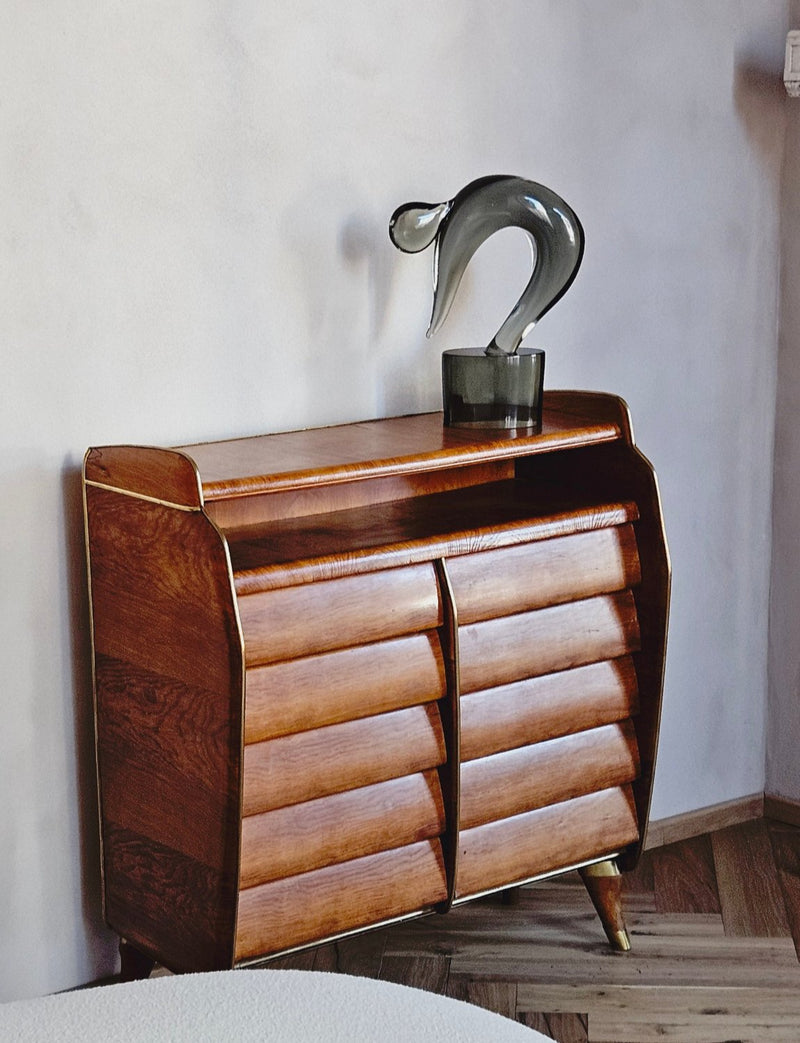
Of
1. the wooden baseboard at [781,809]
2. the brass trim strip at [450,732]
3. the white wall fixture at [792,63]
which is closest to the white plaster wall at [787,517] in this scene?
the wooden baseboard at [781,809]

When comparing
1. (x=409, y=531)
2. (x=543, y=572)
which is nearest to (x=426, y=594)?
(x=409, y=531)

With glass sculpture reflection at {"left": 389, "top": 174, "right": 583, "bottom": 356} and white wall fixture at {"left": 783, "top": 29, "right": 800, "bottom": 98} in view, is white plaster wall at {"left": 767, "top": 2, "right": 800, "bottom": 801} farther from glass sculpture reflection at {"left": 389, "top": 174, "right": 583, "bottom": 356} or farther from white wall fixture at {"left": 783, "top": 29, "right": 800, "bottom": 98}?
glass sculpture reflection at {"left": 389, "top": 174, "right": 583, "bottom": 356}

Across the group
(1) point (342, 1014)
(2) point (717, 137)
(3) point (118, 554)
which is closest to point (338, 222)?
(3) point (118, 554)

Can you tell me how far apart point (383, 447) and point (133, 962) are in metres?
0.96

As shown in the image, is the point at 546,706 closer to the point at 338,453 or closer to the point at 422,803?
the point at 422,803

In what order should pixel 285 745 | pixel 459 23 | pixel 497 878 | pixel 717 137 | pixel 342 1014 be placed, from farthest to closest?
pixel 717 137 → pixel 459 23 → pixel 497 878 → pixel 285 745 → pixel 342 1014

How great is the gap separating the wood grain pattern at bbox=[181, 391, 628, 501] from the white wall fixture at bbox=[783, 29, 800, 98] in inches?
34.2

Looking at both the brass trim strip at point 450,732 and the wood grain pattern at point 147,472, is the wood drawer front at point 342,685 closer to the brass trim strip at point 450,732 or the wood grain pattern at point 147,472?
the brass trim strip at point 450,732

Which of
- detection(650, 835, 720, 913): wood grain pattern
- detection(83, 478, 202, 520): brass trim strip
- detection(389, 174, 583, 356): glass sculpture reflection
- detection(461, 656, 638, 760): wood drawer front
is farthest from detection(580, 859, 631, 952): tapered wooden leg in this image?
detection(83, 478, 202, 520): brass trim strip

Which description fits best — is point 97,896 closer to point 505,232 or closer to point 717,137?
point 505,232

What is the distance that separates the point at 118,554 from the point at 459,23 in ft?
3.85

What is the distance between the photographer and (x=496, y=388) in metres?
2.24

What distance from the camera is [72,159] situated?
204 cm

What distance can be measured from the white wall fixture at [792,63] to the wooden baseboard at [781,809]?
156 centimetres
